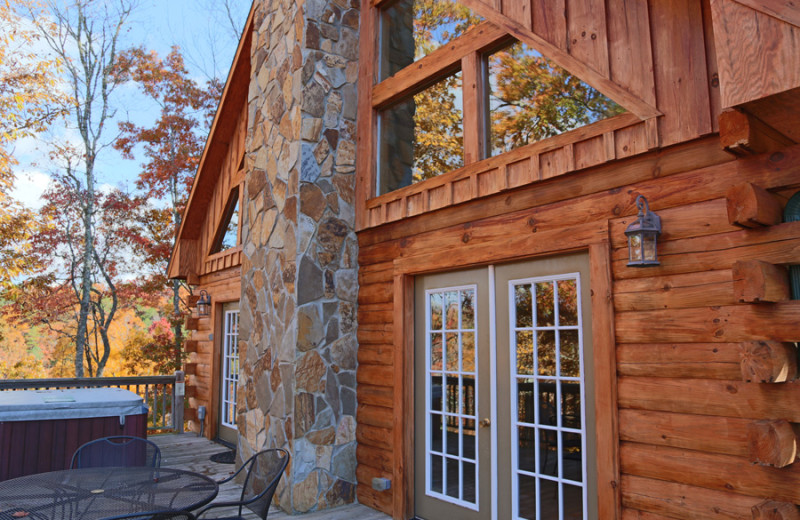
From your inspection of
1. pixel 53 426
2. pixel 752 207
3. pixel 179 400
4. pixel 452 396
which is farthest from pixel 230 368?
pixel 752 207

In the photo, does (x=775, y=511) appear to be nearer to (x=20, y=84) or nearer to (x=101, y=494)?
(x=101, y=494)

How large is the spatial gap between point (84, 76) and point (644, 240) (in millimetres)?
15780

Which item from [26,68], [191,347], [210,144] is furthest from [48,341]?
[210,144]

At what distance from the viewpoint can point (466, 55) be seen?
4383 mm

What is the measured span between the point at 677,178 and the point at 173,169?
13.4 metres

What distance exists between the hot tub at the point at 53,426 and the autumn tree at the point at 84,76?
9.64m

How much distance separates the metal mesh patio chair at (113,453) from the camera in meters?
4.14

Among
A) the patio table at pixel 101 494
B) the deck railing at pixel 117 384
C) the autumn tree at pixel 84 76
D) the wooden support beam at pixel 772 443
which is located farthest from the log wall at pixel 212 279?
the wooden support beam at pixel 772 443

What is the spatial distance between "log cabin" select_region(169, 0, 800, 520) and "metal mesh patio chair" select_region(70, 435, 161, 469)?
1.10 meters

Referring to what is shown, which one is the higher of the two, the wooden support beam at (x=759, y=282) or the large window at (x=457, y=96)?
the large window at (x=457, y=96)

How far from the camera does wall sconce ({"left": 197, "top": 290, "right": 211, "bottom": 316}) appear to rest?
8.72 m

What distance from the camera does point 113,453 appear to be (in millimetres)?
4609

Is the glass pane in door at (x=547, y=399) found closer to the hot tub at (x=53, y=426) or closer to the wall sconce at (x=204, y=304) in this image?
the hot tub at (x=53, y=426)

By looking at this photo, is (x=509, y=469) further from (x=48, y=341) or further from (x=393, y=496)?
(x=48, y=341)
